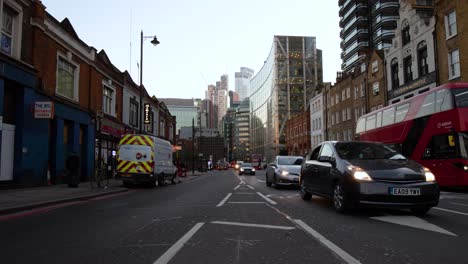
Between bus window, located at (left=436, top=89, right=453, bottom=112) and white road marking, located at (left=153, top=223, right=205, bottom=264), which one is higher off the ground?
bus window, located at (left=436, top=89, right=453, bottom=112)

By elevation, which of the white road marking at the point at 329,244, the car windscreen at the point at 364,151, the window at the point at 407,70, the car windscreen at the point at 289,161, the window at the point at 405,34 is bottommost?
the white road marking at the point at 329,244

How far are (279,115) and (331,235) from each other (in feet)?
359

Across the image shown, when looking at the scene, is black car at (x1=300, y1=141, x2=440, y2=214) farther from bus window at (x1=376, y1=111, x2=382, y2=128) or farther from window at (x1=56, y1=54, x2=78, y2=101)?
window at (x1=56, y1=54, x2=78, y2=101)

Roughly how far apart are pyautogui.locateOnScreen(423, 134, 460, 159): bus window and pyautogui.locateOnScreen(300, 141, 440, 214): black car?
27.9 feet

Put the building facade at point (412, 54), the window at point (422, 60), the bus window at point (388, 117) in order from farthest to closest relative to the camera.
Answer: the window at point (422, 60), the building facade at point (412, 54), the bus window at point (388, 117)

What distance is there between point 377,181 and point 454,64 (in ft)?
82.9

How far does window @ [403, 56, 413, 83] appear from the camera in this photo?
35.0 metres

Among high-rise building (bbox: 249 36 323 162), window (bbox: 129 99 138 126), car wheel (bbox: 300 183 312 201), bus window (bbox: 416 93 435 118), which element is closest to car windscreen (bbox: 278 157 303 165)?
bus window (bbox: 416 93 435 118)

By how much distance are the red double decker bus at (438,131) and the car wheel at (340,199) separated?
379 inches

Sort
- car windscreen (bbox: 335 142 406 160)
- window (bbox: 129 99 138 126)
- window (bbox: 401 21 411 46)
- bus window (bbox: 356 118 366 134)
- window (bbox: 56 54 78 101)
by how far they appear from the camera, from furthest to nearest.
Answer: window (bbox: 129 99 138 126) < window (bbox: 401 21 411 46) < bus window (bbox: 356 118 366 134) < window (bbox: 56 54 78 101) < car windscreen (bbox: 335 142 406 160)

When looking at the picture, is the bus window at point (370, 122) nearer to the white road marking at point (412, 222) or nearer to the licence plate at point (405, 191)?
the white road marking at point (412, 222)

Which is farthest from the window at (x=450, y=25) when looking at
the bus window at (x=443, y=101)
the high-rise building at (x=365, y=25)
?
the high-rise building at (x=365, y=25)

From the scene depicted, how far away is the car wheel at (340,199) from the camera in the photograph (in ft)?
26.5

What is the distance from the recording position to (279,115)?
11456 centimetres
